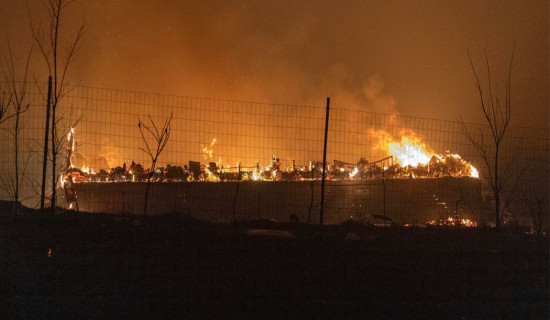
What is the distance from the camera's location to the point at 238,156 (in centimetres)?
827

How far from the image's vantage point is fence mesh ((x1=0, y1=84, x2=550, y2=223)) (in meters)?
7.77

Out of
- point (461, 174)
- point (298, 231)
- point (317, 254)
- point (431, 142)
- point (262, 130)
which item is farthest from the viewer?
point (461, 174)

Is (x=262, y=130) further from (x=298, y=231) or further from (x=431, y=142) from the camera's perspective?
(x=431, y=142)

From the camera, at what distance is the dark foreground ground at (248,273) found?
396cm

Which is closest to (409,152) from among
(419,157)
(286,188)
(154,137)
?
(419,157)

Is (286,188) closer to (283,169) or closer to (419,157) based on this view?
(283,169)

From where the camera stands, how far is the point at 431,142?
29.0 feet

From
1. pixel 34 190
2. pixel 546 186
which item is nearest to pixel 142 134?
pixel 34 190

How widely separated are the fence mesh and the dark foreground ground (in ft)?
4.39

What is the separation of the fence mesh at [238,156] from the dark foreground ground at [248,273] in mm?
1339

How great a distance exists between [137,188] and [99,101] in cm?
187

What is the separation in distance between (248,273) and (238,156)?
12.3ft

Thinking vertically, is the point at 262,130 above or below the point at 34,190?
above

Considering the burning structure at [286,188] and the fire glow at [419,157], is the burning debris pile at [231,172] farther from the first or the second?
the fire glow at [419,157]
